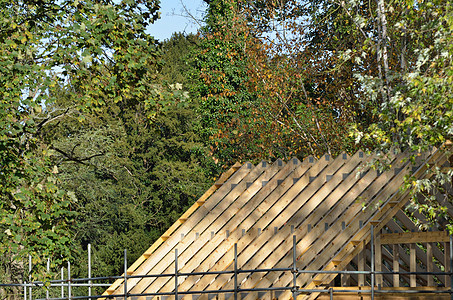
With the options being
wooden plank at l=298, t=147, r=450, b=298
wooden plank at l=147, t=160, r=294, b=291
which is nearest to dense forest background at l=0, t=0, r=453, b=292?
wooden plank at l=298, t=147, r=450, b=298

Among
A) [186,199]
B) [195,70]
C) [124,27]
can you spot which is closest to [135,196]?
[186,199]

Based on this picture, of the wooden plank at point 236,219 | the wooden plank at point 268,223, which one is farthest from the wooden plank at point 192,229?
the wooden plank at point 268,223

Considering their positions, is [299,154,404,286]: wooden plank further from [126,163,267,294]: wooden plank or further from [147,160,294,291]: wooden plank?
[126,163,267,294]: wooden plank

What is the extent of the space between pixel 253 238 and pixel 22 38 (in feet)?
13.5

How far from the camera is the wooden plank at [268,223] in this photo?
9.39 m

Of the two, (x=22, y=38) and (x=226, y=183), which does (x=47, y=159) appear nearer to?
(x=22, y=38)

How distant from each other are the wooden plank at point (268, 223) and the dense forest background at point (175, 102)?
109cm

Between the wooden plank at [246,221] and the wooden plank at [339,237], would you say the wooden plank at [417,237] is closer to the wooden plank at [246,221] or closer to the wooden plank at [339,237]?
the wooden plank at [339,237]

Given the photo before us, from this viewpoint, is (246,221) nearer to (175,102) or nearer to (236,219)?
(236,219)

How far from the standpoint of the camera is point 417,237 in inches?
368

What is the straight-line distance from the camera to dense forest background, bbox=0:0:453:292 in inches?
347

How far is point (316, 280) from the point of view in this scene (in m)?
8.63

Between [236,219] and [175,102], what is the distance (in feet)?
6.28

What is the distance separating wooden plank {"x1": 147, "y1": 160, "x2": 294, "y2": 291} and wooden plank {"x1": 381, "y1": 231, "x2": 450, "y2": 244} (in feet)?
5.41
